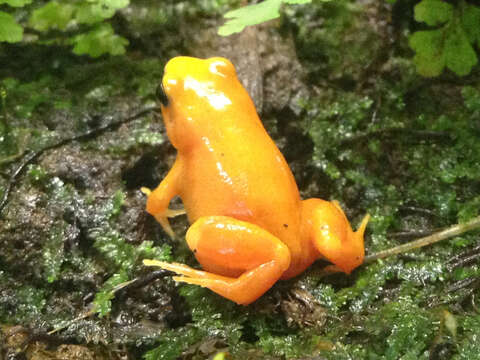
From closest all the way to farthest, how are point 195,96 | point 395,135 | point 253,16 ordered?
point 253,16
point 195,96
point 395,135

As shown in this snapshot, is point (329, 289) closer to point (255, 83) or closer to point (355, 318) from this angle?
point (355, 318)

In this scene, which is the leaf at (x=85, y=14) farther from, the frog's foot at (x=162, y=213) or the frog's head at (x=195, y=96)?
the frog's foot at (x=162, y=213)

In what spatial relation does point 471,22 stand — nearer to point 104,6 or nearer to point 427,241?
point 427,241

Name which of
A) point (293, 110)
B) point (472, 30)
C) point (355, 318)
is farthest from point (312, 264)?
point (472, 30)

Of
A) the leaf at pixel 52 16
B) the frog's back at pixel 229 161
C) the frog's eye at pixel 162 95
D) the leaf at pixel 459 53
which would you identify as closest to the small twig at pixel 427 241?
the frog's back at pixel 229 161

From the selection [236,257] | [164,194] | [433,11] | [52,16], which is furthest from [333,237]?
[52,16]

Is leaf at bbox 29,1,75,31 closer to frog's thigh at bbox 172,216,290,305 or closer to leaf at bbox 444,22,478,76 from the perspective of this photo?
frog's thigh at bbox 172,216,290,305
